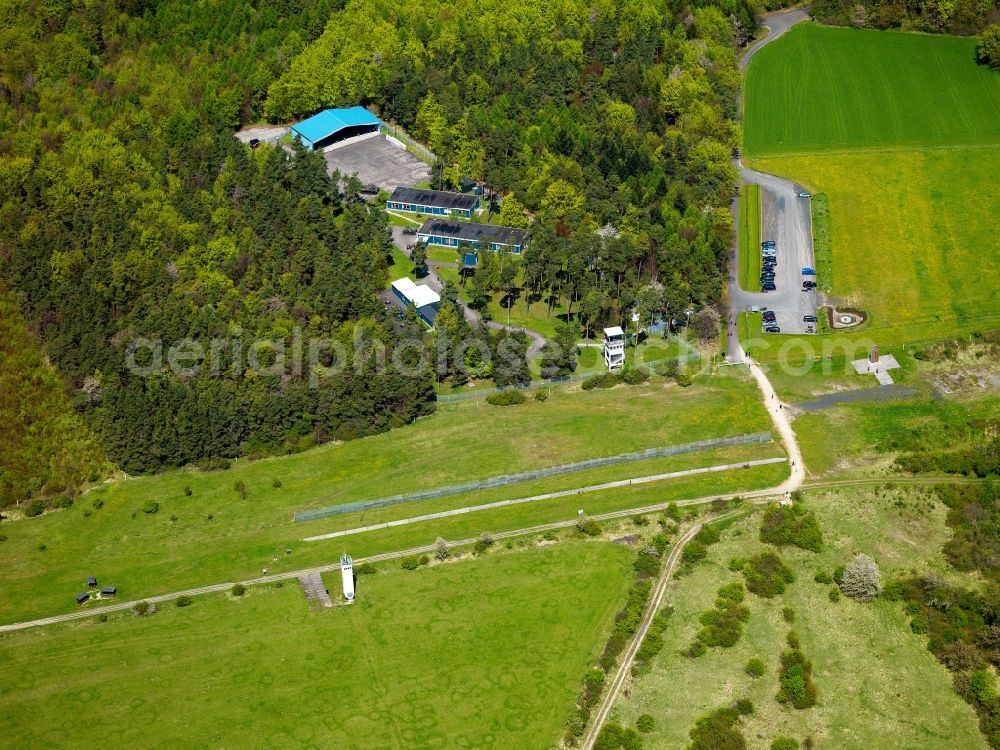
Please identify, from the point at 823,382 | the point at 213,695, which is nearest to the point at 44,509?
the point at 213,695

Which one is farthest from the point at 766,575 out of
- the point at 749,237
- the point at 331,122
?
the point at 331,122

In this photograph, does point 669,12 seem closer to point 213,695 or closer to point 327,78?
point 327,78

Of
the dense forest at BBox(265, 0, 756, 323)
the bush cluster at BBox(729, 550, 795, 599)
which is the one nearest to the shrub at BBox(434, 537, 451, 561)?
the bush cluster at BBox(729, 550, 795, 599)

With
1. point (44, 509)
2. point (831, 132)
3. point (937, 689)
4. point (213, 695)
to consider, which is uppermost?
point (831, 132)

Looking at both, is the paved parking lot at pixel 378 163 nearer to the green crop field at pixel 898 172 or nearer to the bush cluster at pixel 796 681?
the green crop field at pixel 898 172


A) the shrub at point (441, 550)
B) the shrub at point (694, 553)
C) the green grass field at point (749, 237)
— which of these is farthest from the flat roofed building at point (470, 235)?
the shrub at point (694, 553)
